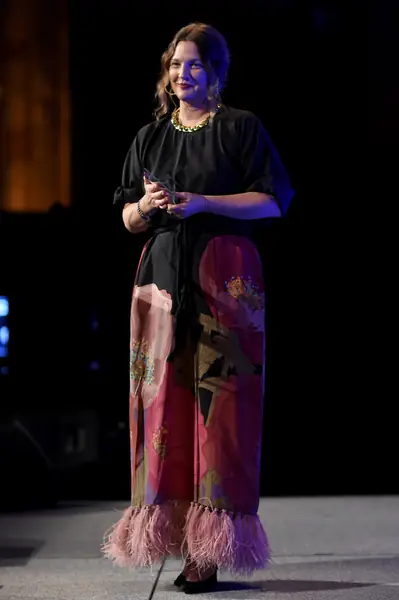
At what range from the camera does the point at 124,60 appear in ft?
10.7

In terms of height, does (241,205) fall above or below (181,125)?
below

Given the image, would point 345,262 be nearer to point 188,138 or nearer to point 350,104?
point 350,104

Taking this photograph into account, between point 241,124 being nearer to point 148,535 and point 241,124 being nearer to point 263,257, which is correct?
point 148,535

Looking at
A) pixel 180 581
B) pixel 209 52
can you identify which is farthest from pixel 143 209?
pixel 180 581

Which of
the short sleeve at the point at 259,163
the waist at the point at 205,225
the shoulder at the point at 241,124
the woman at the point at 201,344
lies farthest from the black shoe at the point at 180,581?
the shoulder at the point at 241,124

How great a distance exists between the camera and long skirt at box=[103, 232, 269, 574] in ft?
6.77

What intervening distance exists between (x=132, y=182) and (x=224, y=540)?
81 cm

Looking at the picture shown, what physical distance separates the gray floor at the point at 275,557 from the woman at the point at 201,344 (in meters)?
0.11

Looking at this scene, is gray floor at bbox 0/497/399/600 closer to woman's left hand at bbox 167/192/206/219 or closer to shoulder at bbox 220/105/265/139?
woman's left hand at bbox 167/192/206/219

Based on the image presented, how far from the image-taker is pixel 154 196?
6.63 feet

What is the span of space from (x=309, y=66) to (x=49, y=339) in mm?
1308

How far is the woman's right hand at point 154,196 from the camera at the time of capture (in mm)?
2008

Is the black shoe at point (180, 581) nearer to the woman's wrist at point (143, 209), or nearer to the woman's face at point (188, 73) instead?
the woman's wrist at point (143, 209)

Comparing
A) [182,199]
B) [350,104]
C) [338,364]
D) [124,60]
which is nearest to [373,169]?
[350,104]
